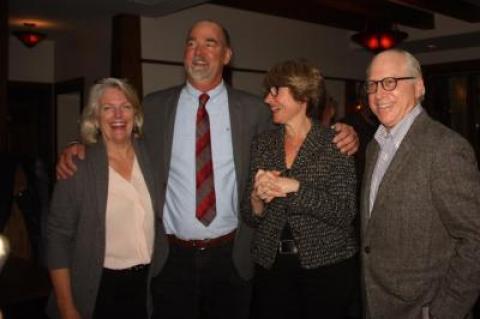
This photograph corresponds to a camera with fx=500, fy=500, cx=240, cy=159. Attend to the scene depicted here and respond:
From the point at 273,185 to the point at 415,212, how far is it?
0.49 meters

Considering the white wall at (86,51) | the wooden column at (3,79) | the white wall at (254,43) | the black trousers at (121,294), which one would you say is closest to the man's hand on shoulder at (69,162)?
the black trousers at (121,294)

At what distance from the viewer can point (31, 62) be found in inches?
295

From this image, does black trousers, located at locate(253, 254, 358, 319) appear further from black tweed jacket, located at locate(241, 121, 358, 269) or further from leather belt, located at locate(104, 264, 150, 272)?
leather belt, located at locate(104, 264, 150, 272)

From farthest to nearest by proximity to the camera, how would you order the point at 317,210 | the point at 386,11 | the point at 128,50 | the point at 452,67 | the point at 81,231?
A: the point at 452,67 < the point at 386,11 < the point at 128,50 < the point at 81,231 < the point at 317,210

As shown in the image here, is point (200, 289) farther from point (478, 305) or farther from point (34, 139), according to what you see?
point (34, 139)

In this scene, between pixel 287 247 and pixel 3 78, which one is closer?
pixel 287 247

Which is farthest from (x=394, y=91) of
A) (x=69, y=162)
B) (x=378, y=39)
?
(x=378, y=39)

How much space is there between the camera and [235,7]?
20.7ft

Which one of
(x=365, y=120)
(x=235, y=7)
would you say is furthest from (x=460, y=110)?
(x=365, y=120)

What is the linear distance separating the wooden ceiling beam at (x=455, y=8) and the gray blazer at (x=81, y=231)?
5.02 meters

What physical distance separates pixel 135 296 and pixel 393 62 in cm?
142

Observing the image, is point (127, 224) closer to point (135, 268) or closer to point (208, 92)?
point (135, 268)

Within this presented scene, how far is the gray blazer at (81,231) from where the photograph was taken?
2066 mm

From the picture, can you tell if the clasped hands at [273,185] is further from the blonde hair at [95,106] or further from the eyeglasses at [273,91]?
the blonde hair at [95,106]
